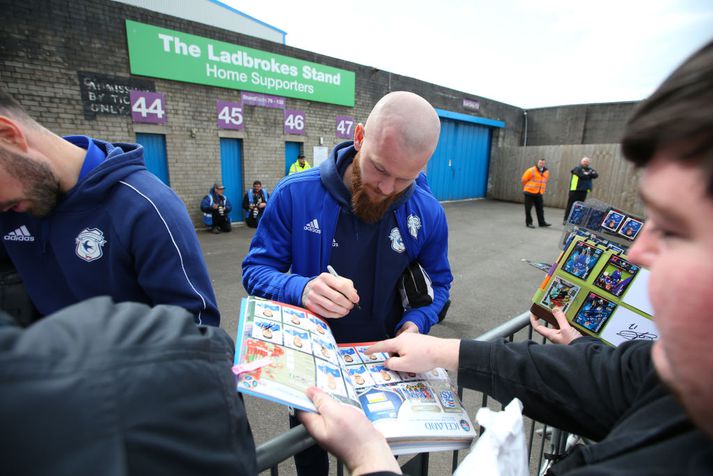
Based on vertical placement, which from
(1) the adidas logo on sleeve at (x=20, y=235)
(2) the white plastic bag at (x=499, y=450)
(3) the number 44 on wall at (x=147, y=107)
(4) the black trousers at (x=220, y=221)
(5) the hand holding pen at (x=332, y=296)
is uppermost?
(3) the number 44 on wall at (x=147, y=107)

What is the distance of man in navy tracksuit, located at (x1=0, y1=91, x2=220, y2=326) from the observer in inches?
54.6

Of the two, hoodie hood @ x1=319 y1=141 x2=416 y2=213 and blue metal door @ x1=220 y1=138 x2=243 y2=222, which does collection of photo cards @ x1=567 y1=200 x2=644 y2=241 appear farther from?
blue metal door @ x1=220 y1=138 x2=243 y2=222

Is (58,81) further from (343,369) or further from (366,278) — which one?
(343,369)

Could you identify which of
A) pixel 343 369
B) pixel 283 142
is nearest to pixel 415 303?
pixel 343 369

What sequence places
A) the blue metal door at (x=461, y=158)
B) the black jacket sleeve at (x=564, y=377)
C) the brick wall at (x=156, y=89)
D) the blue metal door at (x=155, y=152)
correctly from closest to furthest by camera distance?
the black jacket sleeve at (x=564, y=377) < the brick wall at (x=156, y=89) < the blue metal door at (x=155, y=152) < the blue metal door at (x=461, y=158)

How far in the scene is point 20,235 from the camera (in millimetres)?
1462

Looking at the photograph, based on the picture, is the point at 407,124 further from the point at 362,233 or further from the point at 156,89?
the point at 156,89

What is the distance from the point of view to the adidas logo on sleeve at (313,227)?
1758 millimetres

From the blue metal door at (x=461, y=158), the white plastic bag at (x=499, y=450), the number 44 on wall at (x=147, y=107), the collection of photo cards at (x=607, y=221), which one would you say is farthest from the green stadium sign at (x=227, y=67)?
the white plastic bag at (x=499, y=450)

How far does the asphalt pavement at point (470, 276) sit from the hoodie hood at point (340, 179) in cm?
182

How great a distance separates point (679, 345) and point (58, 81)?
9.96 meters

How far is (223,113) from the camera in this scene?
943 cm

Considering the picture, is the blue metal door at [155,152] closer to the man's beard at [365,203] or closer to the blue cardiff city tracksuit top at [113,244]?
the blue cardiff city tracksuit top at [113,244]

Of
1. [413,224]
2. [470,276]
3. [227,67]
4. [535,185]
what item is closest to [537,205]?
[535,185]
